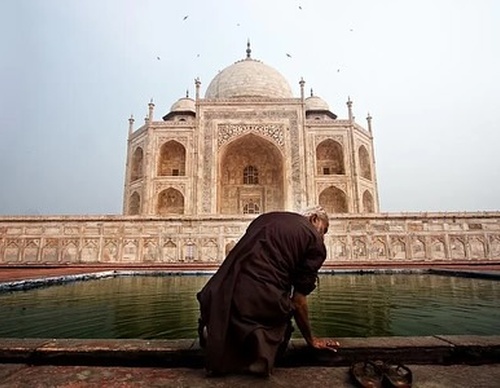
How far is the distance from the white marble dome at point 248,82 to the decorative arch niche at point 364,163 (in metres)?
6.47

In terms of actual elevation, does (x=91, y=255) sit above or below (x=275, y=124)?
below

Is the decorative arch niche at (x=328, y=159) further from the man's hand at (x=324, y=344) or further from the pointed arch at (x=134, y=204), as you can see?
the man's hand at (x=324, y=344)

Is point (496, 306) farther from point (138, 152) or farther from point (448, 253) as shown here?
point (138, 152)

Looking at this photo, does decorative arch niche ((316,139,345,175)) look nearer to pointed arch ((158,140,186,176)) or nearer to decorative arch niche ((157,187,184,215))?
pointed arch ((158,140,186,176))

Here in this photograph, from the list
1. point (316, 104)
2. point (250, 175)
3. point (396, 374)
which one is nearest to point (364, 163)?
point (316, 104)

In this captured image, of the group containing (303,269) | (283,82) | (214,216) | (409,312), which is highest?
(283,82)

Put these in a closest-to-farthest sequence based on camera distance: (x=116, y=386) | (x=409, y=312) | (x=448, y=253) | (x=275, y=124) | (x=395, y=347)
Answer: (x=116, y=386) < (x=395, y=347) < (x=409, y=312) < (x=448, y=253) < (x=275, y=124)

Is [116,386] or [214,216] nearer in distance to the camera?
[116,386]

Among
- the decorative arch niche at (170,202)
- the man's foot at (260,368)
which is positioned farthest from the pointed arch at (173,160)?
the man's foot at (260,368)

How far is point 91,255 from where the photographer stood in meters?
11.7

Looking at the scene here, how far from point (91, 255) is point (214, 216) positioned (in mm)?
4570

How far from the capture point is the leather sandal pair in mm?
1232

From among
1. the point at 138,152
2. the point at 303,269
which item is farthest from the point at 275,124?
the point at 303,269

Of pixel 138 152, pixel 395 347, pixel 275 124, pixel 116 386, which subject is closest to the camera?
pixel 116 386
